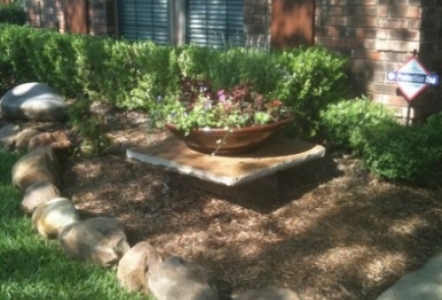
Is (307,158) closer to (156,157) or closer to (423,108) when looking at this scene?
(156,157)

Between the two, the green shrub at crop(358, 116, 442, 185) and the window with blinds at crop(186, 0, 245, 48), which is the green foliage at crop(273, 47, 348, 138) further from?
the window with blinds at crop(186, 0, 245, 48)

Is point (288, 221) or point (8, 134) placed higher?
point (8, 134)

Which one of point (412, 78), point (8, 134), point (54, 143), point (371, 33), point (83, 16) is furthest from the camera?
Result: point (83, 16)

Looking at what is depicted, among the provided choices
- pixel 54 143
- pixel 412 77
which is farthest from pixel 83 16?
pixel 412 77

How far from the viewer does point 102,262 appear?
166 inches

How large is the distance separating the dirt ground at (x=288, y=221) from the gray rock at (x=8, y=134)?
1348 mm

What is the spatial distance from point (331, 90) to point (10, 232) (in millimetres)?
3034

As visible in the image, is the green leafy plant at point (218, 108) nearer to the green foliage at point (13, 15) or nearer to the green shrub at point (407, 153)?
the green shrub at point (407, 153)

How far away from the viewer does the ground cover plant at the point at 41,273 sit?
3891mm

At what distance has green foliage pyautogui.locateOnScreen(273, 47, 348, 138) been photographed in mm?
5566

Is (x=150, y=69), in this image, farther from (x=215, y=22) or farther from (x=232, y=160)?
(x=232, y=160)

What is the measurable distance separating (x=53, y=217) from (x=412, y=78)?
288 cm

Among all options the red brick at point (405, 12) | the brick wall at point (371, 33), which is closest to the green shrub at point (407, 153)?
the brick wall at point (371, 33)

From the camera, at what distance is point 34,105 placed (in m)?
7.33
